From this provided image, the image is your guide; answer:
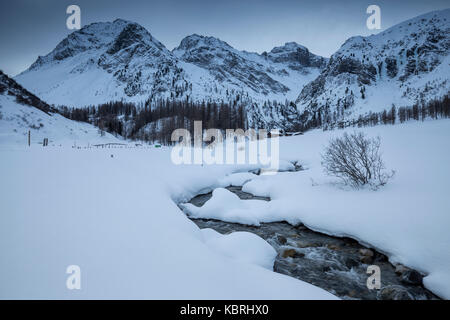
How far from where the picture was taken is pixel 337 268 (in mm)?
7145

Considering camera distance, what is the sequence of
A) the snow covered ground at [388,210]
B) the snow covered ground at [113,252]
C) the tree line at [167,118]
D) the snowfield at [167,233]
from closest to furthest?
the snow covered ground at [113,252]
the snowfield at [167,233]
the snow covered ground at [388,210]
the tree line at [167,118]

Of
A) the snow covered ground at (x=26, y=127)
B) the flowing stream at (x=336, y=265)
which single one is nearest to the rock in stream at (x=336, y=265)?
the flowing stream at (x=336, y=265)

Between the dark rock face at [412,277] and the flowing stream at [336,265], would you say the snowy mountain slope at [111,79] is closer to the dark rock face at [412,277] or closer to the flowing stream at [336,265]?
the flowing stream at [336,265]

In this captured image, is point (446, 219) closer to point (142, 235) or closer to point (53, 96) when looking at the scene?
point (142, 235)

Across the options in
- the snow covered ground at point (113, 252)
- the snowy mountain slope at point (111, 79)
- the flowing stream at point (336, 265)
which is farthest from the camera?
the snowy mountain slope at point (111, 79)

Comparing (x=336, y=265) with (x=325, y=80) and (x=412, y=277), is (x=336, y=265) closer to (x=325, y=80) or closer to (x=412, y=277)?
(x=412, y=277)

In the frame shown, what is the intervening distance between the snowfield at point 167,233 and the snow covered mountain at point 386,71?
4935 inches

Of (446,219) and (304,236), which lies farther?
(304,236)

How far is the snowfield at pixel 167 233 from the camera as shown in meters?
3.77

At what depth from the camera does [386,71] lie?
147 m

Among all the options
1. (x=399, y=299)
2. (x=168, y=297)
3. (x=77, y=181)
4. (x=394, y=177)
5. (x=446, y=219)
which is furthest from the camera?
(x=394, y=177)

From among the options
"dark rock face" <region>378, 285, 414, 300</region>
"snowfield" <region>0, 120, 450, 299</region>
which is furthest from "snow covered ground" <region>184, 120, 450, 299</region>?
"dark rock face" <region>378, 285, 414, 300</region>
